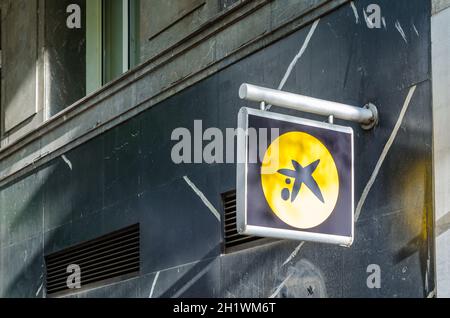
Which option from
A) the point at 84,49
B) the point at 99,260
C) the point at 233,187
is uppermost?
the point at 84,49

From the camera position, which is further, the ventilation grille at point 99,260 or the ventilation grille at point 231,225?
the ventilation grille at point 99,260

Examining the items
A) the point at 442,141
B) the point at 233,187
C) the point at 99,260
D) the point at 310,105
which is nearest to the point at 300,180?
the point at 310,105

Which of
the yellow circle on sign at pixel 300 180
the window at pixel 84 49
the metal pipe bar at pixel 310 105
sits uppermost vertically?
the window at pixel 84 49

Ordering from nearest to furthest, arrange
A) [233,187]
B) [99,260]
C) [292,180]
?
1. [292,180]
2. [233,187]
3. [99,260]

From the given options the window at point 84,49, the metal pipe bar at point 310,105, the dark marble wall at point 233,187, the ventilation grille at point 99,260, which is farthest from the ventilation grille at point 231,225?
the window at point 84,49

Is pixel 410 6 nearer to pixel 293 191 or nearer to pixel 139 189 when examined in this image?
pixel 293 191

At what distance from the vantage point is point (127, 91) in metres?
16.6

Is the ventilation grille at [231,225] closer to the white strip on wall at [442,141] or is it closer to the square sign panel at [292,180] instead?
the square sign panel at [292,180]

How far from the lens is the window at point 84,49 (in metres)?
18.3

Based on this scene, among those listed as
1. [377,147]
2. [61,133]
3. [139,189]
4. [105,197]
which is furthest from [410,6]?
[61,133]

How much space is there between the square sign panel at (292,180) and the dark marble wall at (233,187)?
2.51 ft

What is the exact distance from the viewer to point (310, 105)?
10.8 metres

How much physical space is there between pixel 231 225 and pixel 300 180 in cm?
331

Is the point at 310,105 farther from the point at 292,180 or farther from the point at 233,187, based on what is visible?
the point at 233,187
